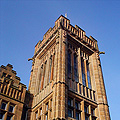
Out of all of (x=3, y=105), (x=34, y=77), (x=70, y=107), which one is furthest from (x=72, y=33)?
(x=3, y=105)

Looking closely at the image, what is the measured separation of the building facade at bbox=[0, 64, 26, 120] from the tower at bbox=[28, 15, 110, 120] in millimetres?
1553

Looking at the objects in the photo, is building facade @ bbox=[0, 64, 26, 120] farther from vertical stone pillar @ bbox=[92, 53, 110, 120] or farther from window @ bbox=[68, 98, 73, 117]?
vertical stone pillar @ bbox=[92, 53, 110, 120]

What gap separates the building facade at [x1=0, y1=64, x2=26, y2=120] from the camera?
17.7 m

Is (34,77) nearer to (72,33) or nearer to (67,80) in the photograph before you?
(67,80)

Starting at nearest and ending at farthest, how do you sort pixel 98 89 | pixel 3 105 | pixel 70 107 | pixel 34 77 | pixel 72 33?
pixel 70 107 < pixel 3 105 < pixel 98 89 < pixel 34 77 < pixel 72 33

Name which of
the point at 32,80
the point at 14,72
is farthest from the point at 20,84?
the point at 32,80

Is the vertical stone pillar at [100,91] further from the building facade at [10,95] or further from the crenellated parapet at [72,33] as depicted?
the building facade at [10,95]

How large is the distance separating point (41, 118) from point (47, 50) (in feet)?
35.5

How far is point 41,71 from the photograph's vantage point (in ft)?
82.9

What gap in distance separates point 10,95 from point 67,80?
589 cm

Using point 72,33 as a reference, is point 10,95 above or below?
below

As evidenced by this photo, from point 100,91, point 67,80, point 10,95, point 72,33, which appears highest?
point 72,33

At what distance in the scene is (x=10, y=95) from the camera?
1903 centimetres

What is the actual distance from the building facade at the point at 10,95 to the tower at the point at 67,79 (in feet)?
5.10
